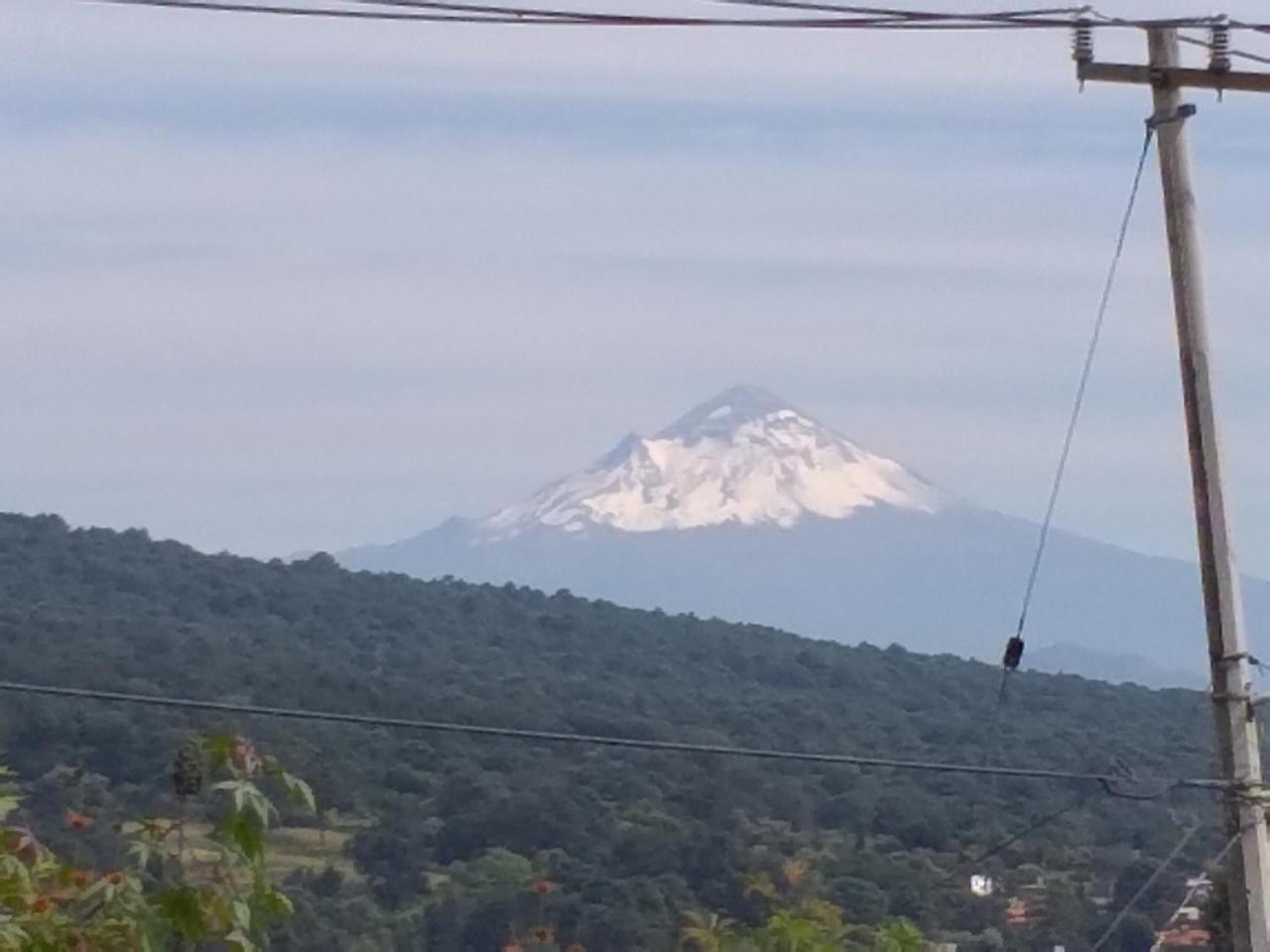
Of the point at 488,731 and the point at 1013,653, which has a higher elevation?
the point at 1013,653

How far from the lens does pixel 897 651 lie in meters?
31.0

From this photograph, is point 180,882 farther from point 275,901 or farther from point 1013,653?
point 1013,653

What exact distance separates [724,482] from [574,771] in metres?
97.4

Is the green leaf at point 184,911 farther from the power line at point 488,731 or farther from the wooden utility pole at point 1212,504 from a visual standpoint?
the wooden utility pole at point 1212,504

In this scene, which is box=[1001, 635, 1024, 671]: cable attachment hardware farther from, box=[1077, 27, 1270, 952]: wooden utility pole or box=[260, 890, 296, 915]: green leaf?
box=[260, 890, 296, 915]: green leaf

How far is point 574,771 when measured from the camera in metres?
16.8

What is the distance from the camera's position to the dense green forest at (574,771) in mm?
11453

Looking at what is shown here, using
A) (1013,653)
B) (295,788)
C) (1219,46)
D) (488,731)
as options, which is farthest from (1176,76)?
(295,788)

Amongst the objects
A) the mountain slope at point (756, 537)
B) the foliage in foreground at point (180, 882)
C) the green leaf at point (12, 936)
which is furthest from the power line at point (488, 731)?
the mountain slope at point (756, 537)

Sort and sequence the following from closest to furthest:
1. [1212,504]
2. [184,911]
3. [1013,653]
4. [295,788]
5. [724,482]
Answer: [184,911]
[295,788]
[1212,504]
[1013,653]
[724,482]

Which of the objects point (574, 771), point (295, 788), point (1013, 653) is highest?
point (1013, 653)

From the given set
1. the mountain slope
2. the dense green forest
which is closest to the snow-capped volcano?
Answer: the mountain slope

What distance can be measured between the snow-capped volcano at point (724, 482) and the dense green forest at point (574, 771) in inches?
3258

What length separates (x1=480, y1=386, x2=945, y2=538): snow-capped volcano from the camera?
367 ft
